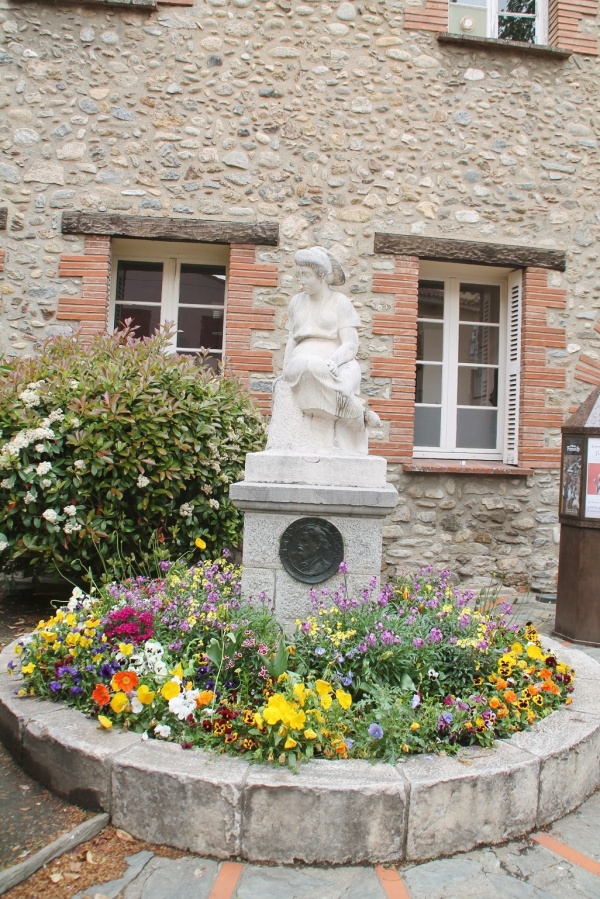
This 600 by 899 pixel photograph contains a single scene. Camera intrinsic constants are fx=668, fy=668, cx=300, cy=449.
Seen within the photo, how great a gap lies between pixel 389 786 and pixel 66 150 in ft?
19.9

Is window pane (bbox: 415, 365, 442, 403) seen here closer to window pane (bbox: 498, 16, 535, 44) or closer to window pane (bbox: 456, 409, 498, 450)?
window pane (bbox: 456, 409, 498, 450)

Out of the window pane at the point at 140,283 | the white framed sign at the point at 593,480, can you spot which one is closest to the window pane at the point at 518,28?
the window pane at the point at 140,283

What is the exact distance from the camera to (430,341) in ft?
22.3

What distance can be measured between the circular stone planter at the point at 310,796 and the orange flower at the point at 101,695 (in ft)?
0.30

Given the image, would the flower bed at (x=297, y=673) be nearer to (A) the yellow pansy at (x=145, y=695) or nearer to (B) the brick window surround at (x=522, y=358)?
(A) the yellow pansy at (x=145, y=695)

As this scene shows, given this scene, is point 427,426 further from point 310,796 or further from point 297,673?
point 310,796

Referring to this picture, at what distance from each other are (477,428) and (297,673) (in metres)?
4.65

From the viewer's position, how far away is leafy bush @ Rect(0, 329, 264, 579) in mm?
4113

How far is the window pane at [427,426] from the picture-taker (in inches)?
263

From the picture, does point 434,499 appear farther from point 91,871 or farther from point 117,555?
point 91,871

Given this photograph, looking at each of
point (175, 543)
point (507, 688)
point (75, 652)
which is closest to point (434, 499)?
point (175, 543)

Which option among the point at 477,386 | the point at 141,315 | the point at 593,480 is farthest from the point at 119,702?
the point at 477,386

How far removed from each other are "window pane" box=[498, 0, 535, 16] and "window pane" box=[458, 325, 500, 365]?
3303 mm

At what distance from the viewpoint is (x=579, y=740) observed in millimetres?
2441
